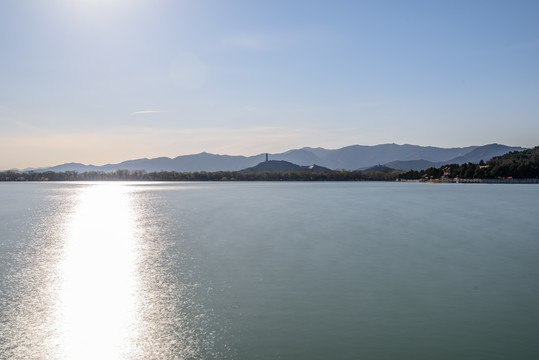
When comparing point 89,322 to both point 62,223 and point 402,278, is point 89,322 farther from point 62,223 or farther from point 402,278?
point 62,223

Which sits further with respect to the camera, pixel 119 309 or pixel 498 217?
pixel 498 217

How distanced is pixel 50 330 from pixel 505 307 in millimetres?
14513

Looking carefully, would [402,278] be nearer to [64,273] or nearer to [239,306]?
[239,306]

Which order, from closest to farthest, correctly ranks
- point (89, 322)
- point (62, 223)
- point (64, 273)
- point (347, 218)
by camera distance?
point (89, 322), point (64, 273), point (62, 223), point (347, 218)

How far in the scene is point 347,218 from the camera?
46281 millimetres

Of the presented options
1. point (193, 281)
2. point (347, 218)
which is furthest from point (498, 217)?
point (193, 281)

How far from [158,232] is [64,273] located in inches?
602

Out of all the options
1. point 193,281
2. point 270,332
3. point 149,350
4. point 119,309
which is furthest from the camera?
point 193,281

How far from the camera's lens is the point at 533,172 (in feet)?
638

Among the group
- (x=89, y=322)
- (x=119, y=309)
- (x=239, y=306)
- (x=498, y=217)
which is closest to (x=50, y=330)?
(x=89, y=322)

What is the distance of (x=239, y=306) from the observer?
14.3 metres

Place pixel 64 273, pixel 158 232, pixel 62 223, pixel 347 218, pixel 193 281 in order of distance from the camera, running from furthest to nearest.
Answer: pixel 347 218
pixel 62 223
pixel 158 232
pixel 64 273
pixel 193 281

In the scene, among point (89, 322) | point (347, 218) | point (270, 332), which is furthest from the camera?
point (347, 218)

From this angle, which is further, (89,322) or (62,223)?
(62,223)
